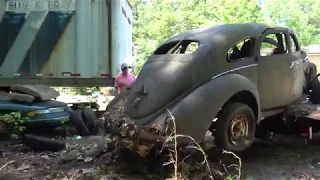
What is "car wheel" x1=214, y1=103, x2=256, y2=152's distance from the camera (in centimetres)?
645

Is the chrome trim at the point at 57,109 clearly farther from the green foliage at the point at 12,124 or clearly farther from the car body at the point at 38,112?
the green foliage at the point at 12,124

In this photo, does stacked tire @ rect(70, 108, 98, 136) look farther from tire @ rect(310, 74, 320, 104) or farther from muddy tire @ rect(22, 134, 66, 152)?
tire @ rect(310, 74, 320, 104)

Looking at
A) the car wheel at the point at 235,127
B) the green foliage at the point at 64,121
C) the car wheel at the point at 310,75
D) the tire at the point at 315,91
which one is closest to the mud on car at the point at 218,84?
the car wheel at the point at 235,127

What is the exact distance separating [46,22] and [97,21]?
1278 millimetres

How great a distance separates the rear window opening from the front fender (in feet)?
3.06

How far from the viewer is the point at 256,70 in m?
7.15

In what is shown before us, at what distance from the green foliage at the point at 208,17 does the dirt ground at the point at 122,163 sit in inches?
796

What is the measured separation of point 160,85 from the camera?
21.0 ft

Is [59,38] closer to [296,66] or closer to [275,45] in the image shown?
[275,45]

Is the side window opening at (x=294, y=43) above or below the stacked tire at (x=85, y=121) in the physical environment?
above

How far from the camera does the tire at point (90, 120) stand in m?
9.78

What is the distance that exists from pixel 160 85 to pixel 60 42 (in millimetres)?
5954

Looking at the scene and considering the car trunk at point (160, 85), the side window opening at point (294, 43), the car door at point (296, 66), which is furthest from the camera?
the side window opening at point (294, 43)

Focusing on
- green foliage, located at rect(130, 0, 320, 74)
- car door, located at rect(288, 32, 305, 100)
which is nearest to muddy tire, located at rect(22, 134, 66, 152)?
car door, located at rect(288, 32, 305, 100)
